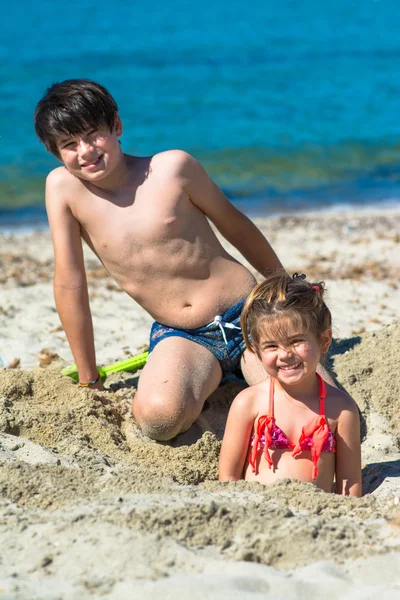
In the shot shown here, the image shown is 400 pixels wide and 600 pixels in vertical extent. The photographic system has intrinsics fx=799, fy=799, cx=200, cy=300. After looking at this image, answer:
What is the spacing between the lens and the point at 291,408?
2.95 meters

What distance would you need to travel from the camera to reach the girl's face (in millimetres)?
2791

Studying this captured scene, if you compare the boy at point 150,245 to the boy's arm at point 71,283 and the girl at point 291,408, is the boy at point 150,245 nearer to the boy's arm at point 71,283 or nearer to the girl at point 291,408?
the boy's arm at point 71,283

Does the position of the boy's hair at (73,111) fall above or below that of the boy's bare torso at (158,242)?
above

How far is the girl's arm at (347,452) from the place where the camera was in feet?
9.62

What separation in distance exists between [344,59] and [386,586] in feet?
57.6

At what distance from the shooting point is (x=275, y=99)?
581 inches

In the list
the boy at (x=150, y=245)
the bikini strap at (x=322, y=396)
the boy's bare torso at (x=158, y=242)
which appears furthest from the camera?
the boy's bare torso at (x=158, y=242)

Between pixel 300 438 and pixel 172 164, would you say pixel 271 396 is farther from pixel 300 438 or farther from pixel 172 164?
pixel 172 164

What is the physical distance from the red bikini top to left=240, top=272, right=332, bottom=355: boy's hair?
269 mm

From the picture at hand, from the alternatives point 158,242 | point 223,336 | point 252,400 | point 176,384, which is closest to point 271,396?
point 252,400

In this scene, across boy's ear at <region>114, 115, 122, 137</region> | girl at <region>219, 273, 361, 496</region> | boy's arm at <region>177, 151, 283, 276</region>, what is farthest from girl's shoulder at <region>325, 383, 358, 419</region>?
boy's ear at <region>114, 115, 122, 137</region>

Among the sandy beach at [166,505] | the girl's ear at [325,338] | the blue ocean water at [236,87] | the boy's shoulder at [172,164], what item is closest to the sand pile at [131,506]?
the sandy beach at [166,505]

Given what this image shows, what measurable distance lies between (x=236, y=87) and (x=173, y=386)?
42.3 feet

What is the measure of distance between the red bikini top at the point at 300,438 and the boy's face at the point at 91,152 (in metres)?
1.30
